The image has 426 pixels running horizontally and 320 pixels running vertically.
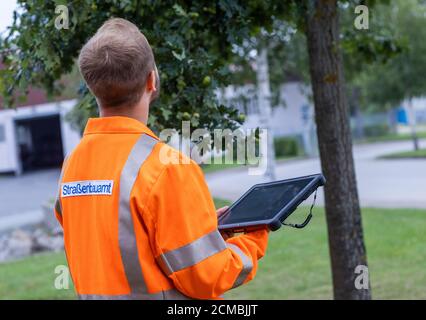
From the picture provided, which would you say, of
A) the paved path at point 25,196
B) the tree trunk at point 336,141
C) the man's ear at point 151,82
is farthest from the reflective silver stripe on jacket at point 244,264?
the paved path at point 25,196

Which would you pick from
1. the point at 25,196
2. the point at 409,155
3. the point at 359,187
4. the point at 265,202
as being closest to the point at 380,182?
the point at 359,187

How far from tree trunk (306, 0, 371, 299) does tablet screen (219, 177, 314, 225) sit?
2480 mm

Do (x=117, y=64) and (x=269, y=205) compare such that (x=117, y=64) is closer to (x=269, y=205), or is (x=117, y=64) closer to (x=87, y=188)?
(x=87, y=188)

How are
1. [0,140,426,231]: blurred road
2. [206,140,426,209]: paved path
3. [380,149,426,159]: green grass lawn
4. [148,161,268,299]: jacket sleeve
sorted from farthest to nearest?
[380,149,426,159]: green grass lawn → [0,140,426,231]: blurred road → [206,140,426,209]: paved path → [148,161,268,299]: jacket sleeve

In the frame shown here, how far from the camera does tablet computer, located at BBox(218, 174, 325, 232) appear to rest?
213 cm

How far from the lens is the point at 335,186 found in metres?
4.84

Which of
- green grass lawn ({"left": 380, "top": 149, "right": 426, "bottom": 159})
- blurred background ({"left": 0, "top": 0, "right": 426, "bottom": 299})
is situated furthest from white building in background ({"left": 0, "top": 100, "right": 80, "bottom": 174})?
green grass lawn ({"left": 380, "top": 149, "right": 426, "bottom": 159})

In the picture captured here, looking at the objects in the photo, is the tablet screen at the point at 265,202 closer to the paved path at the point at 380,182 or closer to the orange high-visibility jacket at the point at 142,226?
the orange high-visibility jacket at the point at 142,226

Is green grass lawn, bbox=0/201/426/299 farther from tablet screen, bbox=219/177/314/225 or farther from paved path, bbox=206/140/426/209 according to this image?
tablet screen, bbox=219/177/314/225

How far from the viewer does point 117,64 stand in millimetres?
1969

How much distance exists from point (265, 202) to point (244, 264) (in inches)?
12.8
